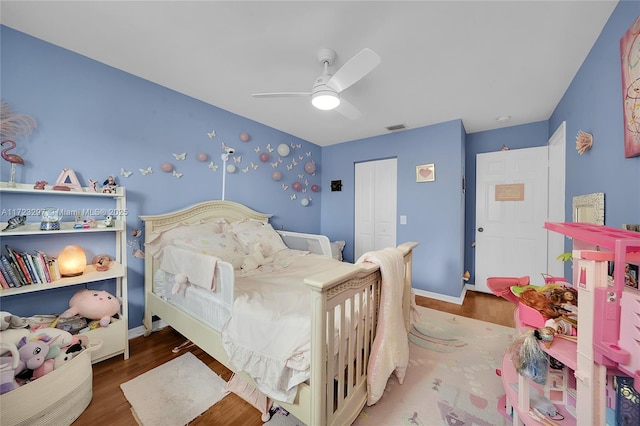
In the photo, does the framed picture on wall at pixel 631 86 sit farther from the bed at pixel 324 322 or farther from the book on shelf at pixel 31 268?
the book on shelf at pixel 31 268

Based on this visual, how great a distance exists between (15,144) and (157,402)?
79.7 inches

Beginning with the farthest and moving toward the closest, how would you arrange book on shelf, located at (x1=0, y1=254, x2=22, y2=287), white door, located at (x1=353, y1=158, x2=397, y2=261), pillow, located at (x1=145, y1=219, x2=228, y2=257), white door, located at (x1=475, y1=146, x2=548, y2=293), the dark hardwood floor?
white door, located at (x1=353, y1=158, x2=397, y2=261) → white door, located at (x1=475, y1=146, x2=548, y2=293) → pillow, located at (x1=145, y1=219, x2=228, y2=257) → book on shelf, located at (x1=0, y1=254, x2=22, y2=287) → the dark hardwood floor

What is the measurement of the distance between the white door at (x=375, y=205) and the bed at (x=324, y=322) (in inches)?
67.8

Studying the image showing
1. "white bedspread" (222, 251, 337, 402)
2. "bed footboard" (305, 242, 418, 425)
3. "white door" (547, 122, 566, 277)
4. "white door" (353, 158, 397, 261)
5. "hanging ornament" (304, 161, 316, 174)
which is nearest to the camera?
"bed footboard" (305, 242, 418, 425)

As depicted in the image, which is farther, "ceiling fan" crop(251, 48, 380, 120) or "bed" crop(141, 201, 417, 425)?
"ceiling fan" crop(251, 48, 380, 120)

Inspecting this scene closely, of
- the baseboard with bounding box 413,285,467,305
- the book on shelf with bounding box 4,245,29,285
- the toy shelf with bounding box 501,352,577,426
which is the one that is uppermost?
the book on shelf with bounding box 4,245,29,285

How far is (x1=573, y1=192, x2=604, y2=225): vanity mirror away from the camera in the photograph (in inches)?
60.4

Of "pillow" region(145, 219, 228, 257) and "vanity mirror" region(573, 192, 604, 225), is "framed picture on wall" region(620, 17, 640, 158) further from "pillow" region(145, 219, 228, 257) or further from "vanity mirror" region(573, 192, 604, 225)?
"pillow" region(145, 219, 228, 257)

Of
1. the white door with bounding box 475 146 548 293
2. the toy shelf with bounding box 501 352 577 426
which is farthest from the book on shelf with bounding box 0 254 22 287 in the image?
the white door with bounding box 475 146 548 293

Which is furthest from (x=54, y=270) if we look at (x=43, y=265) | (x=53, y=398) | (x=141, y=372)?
(x=141, y=372)

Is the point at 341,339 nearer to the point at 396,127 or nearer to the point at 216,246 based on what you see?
the point at 216,246

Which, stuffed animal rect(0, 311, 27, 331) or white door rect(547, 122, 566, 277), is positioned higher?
Result: white door rect(547, 122, 566, 277)

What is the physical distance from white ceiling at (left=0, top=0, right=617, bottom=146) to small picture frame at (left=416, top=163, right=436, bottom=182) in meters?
0.92

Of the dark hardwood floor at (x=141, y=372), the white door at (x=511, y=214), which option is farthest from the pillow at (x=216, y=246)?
the white door at (x=511, y=214)
